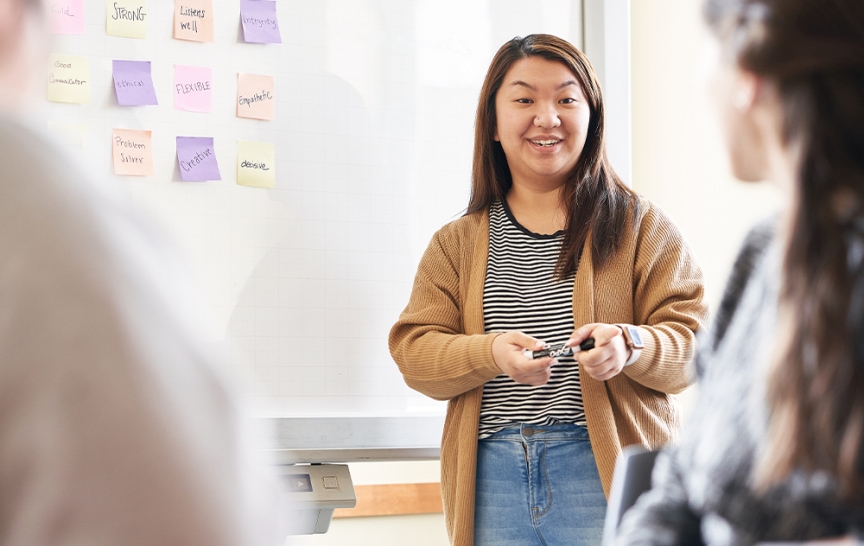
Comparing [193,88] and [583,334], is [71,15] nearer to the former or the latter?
[193,88]

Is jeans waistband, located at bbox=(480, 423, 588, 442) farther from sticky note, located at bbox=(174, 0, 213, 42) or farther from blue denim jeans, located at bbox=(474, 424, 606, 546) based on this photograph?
sticky note, located at bbox=(174, 0, 213, 42)

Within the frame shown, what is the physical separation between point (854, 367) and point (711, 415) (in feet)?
0.45

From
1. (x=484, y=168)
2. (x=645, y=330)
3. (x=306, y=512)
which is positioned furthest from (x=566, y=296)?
(x=306, y=512)

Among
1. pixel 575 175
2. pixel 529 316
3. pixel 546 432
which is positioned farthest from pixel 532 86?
pixel 546 432

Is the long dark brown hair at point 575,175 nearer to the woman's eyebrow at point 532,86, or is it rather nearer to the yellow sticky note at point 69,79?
the woman's eyebrow at point 532,86

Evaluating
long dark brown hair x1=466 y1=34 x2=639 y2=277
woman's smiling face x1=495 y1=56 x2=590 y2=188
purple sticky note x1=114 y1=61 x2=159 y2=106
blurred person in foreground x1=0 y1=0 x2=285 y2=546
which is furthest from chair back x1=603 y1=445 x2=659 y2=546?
purple sticky note x1=114 y1=61 x2=159 y2=106

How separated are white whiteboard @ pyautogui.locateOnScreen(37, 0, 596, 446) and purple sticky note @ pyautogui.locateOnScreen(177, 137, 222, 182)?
0.05 ft

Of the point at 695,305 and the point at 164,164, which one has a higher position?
the point at 164,164

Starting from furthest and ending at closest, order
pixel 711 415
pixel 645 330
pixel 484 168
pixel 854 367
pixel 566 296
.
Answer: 1. pixel 484 168
2. pixel 566 296
3. pixel 645 330
4. pixel 711 415
5. pixel 854 367

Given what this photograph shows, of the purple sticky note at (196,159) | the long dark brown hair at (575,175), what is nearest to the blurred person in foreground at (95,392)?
the long dark brown hair at (575,175)

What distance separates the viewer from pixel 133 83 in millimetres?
1859

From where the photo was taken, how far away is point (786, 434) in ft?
1.90

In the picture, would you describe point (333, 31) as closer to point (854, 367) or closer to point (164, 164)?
point (164, 164)

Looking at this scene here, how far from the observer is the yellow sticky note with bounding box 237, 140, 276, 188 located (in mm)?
1916
